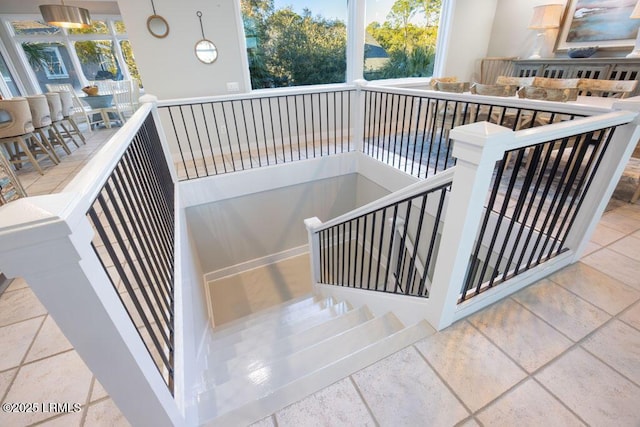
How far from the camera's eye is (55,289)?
64cm

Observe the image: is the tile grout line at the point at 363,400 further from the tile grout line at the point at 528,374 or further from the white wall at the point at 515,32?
the white wall at the point at 515,32

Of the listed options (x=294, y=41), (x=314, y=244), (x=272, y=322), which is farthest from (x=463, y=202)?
(x=294, y=41)

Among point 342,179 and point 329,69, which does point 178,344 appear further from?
point 329,69

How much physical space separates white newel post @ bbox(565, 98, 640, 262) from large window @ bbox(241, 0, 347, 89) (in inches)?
161

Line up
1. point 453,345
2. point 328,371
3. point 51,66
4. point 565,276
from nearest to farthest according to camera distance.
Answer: point 328,371 < point 453,345 < point 565,276 < point 51,66

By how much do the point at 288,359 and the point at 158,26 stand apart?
163 inches

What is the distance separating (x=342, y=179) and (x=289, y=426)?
11.6 ft

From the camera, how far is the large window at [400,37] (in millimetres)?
4699

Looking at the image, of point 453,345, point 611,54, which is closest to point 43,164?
point 453,345

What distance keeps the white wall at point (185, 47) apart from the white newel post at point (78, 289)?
378 centimetres

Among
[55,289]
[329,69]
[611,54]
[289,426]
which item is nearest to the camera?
[55,289]

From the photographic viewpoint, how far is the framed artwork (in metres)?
3.74

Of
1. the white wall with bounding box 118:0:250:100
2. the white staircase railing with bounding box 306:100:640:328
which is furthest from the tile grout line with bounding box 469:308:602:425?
the white wall with bounding box 118:0:250:100

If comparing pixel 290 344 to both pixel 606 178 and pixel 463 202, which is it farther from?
pixel 606 178
